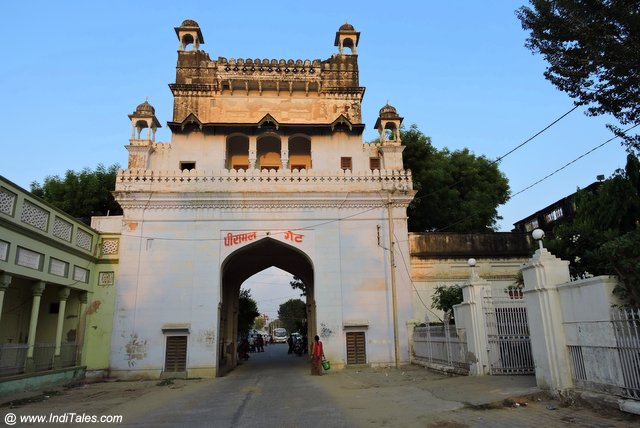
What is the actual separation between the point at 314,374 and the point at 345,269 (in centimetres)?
384

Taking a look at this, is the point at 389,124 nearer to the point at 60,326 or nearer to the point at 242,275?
the point at 242,275

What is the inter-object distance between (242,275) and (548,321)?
16.1 metres

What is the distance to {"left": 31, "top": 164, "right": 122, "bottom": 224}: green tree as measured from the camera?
24.3m

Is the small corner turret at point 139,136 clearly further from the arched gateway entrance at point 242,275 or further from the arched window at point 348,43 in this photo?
the arched window at point 348,43

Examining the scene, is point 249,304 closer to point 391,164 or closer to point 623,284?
point 391,164

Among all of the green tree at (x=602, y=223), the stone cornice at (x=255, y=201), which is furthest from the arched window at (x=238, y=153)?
the green tree at (x=602, y=223)

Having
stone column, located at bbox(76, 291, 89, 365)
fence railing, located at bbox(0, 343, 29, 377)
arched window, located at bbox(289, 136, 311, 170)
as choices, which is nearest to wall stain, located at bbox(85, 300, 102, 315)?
stone column, located at bbox(76, 291, 89, 365)

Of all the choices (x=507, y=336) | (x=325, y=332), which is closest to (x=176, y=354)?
(x=325, y=332)

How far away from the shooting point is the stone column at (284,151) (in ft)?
58.1

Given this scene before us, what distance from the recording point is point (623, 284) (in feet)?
20.4

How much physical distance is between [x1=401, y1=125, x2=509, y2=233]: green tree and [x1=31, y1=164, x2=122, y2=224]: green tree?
1696cm

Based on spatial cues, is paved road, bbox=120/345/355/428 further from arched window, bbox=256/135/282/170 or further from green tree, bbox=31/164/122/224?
green tree, bbox=31/164/122/224

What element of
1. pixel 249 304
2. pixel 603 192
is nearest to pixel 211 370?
pixel 603 192

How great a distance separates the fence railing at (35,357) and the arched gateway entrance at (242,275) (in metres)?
6.17
